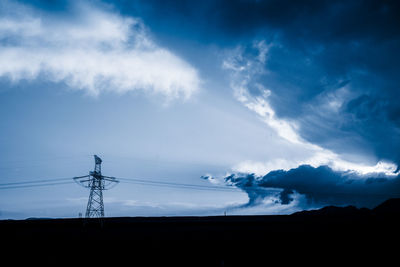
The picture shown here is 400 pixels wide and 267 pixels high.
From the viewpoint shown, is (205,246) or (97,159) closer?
(205,246)

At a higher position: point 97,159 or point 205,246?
point 97,159

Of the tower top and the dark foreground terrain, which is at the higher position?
the tower top

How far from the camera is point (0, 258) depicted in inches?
752

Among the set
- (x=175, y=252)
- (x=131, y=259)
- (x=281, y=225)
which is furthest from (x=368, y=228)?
(x=131, y=259)

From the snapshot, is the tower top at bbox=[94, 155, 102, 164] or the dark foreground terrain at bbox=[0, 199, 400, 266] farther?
the tower top at bbox=[94, 155, 102, 164]

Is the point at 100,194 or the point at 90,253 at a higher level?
the point at 100,194

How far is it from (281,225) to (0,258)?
93.3 ft

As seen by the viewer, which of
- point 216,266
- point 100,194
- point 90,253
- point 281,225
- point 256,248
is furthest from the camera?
→ point 100,194

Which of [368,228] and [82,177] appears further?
[82,177]

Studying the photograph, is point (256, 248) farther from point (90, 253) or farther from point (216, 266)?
point (90, 253)

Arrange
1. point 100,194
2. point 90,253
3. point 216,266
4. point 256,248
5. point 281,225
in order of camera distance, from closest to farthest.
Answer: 1. point 216,266
2. point 90,253
3. point 256,248
4. point 281,225
5. point 100,194

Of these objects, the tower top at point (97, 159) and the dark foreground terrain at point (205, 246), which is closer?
the dark foreground terrain at point (205, 246)

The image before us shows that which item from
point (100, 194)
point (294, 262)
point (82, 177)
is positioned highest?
point (82, 177)

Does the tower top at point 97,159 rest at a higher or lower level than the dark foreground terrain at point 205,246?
higher
